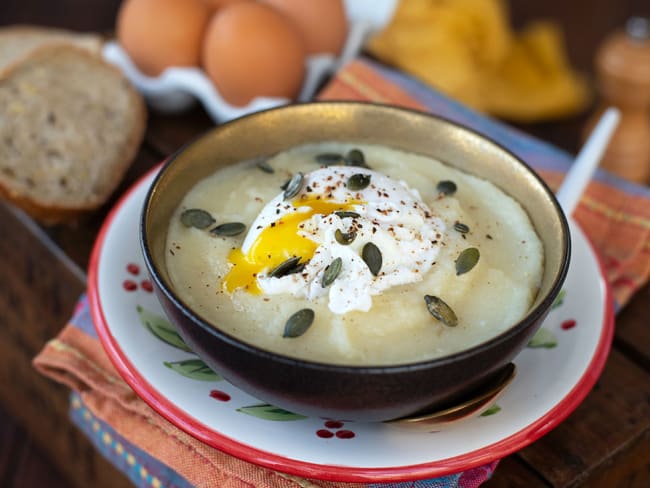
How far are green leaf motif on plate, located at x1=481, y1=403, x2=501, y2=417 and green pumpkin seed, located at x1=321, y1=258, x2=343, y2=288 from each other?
1.03 feet

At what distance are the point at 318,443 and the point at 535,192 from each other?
0.57 meters

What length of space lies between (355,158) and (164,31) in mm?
871

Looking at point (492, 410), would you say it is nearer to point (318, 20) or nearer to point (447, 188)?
point (447, 188)

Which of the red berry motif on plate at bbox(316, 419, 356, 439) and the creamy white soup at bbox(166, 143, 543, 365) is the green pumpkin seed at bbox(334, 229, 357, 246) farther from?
the red berry motif on plate at bbox(316, 419, 356, 439)

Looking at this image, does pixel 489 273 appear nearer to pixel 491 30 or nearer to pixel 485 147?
pixel 485 147

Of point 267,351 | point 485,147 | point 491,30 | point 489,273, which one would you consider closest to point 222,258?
point 267,351

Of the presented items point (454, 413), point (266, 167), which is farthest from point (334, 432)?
point (266, 167)

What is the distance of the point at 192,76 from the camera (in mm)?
2008

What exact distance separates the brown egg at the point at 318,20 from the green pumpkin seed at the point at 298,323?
1291mm

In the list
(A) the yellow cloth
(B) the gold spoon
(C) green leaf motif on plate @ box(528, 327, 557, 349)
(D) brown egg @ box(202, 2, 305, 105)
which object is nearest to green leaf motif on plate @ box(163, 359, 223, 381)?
(B) the gold spoon

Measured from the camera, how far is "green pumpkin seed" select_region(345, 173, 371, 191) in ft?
4.11

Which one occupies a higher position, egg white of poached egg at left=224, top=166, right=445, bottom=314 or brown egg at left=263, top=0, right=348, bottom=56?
egg white of poached egg at left=224, top=166, right=445, bottom=314

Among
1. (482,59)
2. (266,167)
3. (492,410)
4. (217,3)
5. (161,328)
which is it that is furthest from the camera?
(482,59)

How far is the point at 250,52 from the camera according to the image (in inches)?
77.8
